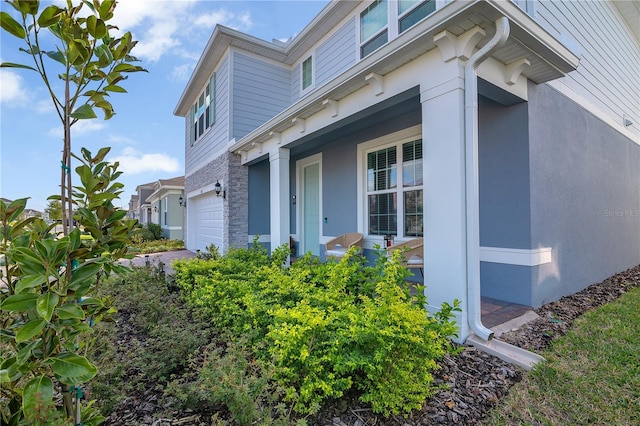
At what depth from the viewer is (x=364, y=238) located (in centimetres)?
591

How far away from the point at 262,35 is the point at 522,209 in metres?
7.49

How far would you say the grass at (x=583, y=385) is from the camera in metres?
2.00

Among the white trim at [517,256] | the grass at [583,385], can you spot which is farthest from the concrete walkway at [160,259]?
the grass at [583,385]

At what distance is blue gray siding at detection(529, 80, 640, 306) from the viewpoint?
12.9ft

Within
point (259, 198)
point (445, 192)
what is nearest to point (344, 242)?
point (259, 198)

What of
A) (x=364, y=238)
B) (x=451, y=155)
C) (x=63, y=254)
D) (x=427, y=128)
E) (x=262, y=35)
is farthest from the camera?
(x=262, y=35)

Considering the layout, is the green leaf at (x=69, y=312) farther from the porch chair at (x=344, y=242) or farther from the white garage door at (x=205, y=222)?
the white garage door at (x=205, y=222)

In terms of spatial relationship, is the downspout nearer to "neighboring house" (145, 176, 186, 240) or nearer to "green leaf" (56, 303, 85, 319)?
"green leaf" (56, 303, 85, 319)

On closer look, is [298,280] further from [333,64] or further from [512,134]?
[333,64]

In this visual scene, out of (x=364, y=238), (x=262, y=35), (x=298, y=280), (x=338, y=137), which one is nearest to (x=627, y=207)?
(x=364, y=238)

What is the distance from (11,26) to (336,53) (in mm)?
6591

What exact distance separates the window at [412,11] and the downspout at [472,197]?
2.50 m

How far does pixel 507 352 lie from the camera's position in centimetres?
269

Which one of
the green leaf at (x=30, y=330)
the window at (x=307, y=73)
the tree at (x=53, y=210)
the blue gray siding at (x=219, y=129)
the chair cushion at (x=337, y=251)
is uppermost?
the window at (x=307, y=73)
